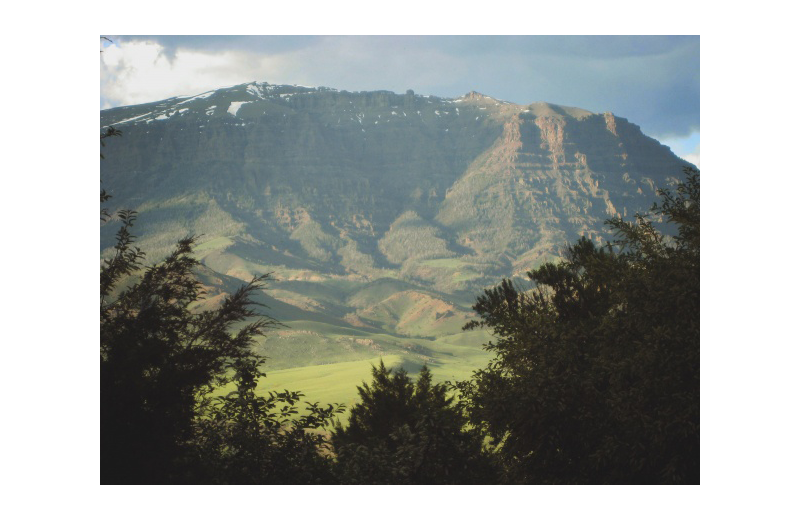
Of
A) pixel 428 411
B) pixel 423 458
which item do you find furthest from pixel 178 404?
pixel 428 411

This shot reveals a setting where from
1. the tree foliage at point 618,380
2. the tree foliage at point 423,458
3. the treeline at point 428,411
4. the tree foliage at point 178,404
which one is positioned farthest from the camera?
the tree foliage at point 618,380

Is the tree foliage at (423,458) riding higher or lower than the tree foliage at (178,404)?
lower

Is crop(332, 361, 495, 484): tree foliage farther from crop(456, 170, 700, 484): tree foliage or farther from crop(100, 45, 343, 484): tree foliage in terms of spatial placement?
crop(456, 170, 700, 484): tree foliage

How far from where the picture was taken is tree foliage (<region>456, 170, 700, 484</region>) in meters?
9.99

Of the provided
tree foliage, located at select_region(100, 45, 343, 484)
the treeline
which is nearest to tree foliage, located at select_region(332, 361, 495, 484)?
the treeline

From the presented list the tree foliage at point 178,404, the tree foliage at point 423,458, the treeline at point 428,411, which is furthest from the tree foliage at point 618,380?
the tree foliage at point 178,404

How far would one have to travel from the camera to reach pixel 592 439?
1114cm

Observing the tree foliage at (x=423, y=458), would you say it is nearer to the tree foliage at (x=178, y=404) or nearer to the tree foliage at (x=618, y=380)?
the tree foliage at (x=178, y=404)

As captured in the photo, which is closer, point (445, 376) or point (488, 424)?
point (488, 424)

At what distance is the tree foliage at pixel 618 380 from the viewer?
9.99 meters

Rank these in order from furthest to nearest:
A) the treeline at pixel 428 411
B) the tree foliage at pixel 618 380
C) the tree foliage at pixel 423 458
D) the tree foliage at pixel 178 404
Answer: the tree foliage at pixel 618 380
the tree foliage at pixel 423 458
the treeline at pixel 428 411
the tree foliage at pixel 178 404
